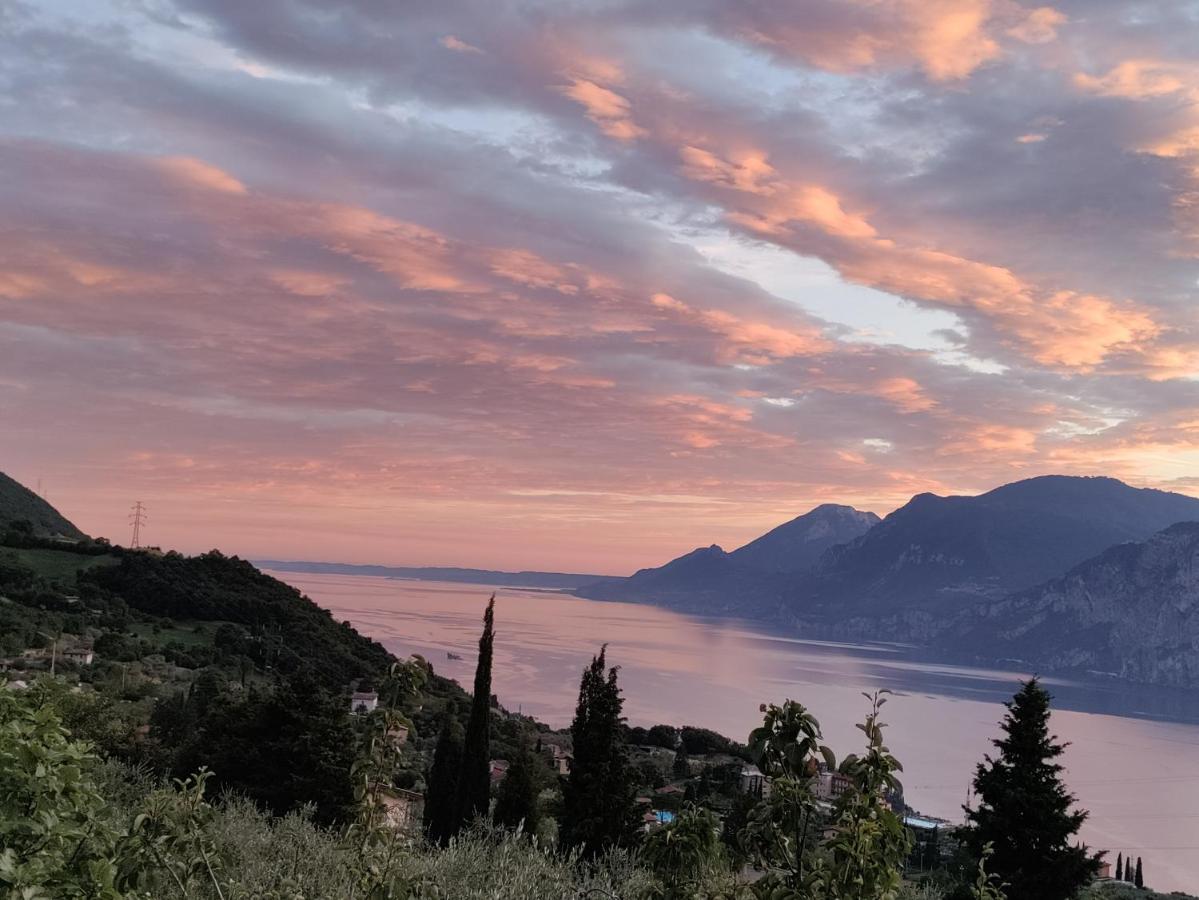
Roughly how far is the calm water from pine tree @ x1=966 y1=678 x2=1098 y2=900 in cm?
5100

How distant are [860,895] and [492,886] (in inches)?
157

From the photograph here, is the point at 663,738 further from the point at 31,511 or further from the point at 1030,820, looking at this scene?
the point at 31,511

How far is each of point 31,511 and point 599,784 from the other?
102 meters

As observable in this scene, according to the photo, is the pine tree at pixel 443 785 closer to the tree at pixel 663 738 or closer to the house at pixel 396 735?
the house at pixel 396 735

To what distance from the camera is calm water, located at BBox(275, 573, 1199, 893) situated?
81.4m

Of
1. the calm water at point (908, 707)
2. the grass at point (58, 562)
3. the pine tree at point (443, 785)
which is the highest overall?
the grass at point (58, 562)

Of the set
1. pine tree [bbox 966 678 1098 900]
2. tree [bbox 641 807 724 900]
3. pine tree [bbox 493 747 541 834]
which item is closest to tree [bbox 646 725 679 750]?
pine tree [bbox 493 747 541 834]

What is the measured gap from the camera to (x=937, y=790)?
83312 mm

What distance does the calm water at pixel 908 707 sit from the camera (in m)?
81.4

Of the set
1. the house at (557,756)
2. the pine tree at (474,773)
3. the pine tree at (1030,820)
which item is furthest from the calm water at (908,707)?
the pine tree at (474,773)

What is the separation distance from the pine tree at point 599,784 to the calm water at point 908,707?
5298cm

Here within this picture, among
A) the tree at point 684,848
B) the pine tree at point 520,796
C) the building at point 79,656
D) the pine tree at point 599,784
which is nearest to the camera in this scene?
the tree at point 684,848

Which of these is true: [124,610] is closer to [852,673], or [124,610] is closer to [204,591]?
[204,591]

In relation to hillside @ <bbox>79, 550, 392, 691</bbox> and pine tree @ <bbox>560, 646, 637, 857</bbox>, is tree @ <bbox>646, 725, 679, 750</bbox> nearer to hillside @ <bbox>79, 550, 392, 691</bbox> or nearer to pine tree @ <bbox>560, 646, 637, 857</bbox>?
hillside @ <bbox>79, 550, 392, 691</bbox>
